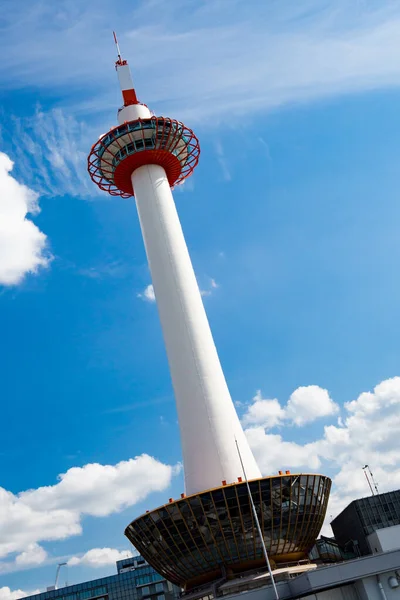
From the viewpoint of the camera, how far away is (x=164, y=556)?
46.3 meters

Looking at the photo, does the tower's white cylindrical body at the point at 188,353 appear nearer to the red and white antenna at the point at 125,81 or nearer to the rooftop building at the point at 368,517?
the red and white antenna at the point at 125,81

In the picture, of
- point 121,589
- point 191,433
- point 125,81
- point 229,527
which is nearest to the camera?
point 229,527

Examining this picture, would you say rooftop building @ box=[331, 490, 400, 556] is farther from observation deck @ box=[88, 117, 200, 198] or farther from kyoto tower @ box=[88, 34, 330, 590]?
observation deck @ box=[88, 117, 200, 198]

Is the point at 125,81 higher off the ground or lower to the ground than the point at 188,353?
higher

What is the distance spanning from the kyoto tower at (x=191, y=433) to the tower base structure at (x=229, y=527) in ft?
0.27

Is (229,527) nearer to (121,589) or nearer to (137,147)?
(137,147)

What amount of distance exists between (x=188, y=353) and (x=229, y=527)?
17998 mm

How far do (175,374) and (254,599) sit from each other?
24.1m

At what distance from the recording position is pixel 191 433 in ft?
169

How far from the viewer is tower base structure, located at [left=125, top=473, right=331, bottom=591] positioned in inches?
1708

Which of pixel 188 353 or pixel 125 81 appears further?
pixel 125 81

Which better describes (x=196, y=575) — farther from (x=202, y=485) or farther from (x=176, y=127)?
Answer: (x=176, y=127)

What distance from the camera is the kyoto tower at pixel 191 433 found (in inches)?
1720

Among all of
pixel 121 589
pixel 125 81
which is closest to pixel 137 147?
pixel 125 81
